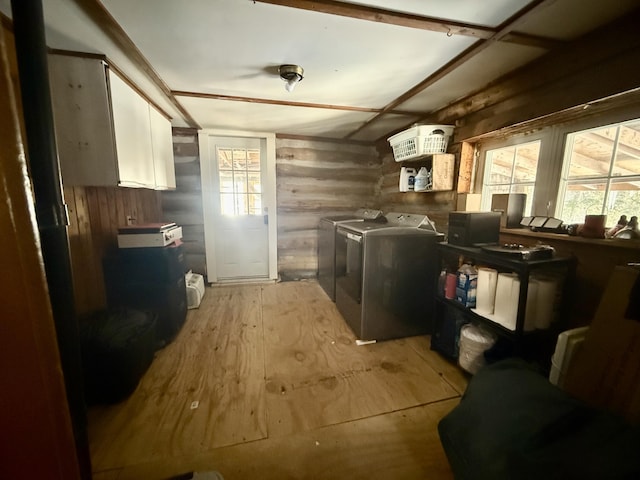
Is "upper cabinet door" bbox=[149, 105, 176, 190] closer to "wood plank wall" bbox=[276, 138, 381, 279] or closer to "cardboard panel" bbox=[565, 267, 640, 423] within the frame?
"wood plank wall" bbox=[276, 138, 381, 279]

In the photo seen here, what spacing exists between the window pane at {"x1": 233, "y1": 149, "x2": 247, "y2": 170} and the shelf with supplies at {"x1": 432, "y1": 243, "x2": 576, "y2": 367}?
265 cm

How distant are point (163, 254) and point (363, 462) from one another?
191 cm

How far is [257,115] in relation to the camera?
2562mm

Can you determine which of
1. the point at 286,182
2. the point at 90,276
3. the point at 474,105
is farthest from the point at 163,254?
the point at 474,105

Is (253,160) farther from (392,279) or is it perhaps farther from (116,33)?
(392,279)

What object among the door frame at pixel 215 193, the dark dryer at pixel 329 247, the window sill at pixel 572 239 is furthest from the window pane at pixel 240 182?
the window sill at pixel 572 239

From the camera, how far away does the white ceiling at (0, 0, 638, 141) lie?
43.6 inches

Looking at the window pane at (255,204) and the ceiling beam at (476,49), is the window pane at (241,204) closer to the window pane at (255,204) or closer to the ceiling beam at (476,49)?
the window pane at (255,204)

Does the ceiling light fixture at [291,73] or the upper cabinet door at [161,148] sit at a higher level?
the ceiling light fixture at [291,73]

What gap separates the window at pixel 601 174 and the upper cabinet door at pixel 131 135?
2715 mm

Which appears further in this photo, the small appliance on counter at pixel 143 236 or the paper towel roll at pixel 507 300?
the small appliance on counter at pixel 143 236

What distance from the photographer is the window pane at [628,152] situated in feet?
4.07

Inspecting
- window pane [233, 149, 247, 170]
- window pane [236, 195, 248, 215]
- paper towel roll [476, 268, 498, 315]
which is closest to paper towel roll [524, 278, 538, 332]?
paper towel roll [476, 268, 498, 315]

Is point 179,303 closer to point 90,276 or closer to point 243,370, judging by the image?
point 90,276
